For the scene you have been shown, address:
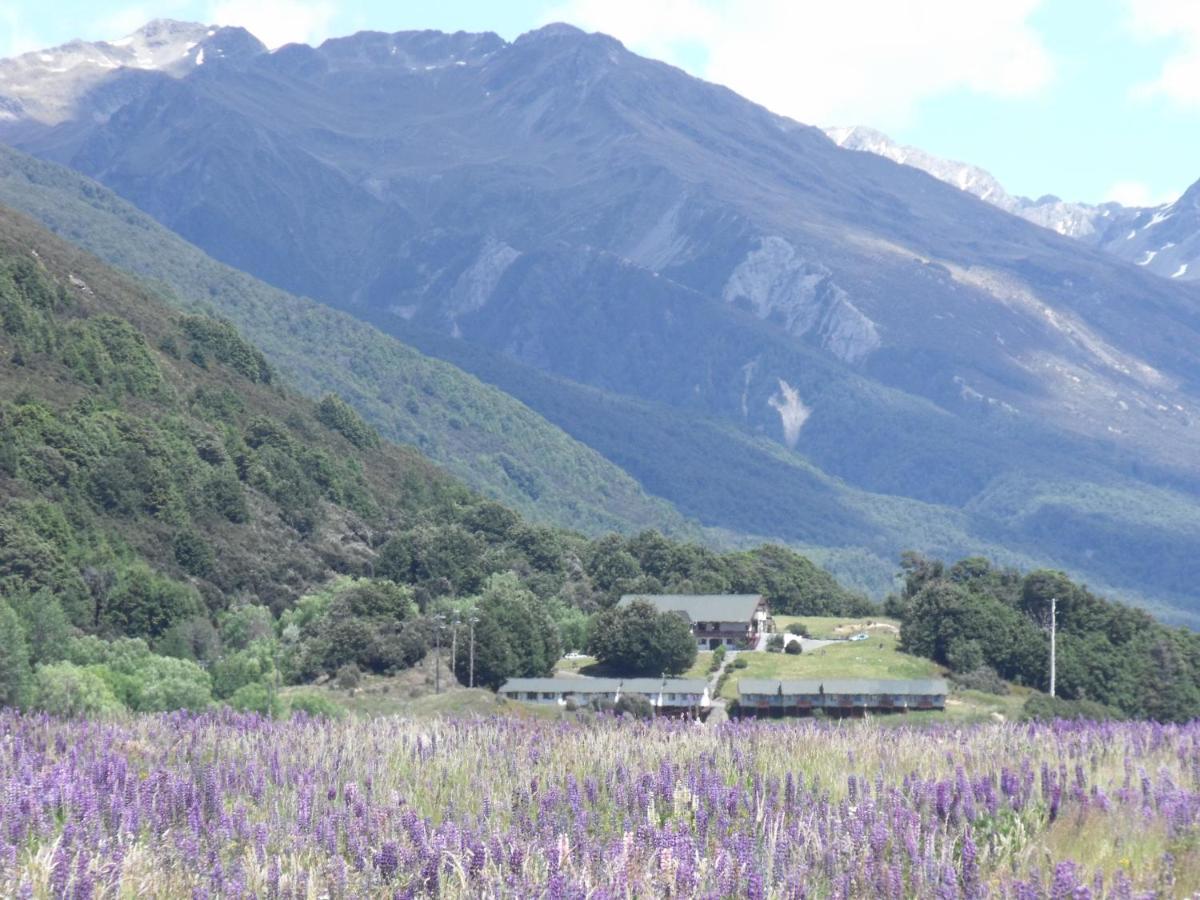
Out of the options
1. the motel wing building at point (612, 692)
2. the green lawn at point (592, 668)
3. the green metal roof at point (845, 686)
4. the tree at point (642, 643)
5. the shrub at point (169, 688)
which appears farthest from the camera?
the green lawn at point (592, 668)

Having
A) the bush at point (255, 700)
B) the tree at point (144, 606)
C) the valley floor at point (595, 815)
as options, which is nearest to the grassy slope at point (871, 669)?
the bush at point (255, 700)

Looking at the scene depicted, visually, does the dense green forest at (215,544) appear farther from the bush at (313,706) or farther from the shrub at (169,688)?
the bush at (313,706)

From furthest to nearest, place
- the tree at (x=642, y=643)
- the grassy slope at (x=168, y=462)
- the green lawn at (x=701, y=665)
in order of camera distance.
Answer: the grassy slope at (x=168, y=462) < the green lawn at (x=701, y=665) < the tree at (x=642, y=643)

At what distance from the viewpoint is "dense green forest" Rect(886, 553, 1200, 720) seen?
346 feet

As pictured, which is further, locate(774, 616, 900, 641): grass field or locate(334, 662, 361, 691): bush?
locate(774, 616, 900, 641): grass field

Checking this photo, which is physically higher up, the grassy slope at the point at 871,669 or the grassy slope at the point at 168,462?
the grassy slope at the point at 168,462

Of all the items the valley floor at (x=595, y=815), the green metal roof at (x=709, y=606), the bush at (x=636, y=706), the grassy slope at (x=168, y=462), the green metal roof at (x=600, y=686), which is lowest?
the bush at (x=636, y=706)

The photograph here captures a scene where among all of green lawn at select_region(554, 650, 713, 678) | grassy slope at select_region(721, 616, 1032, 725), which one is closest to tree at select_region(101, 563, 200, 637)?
green lawn at select_region(554, 650, 713, 678)

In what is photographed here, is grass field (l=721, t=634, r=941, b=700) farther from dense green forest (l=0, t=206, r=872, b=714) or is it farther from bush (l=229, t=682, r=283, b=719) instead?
bush (l=229, t=682, r=283, b=719)

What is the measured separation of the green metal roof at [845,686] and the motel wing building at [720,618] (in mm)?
22343

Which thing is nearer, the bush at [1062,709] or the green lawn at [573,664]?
the bush at [1062,709]

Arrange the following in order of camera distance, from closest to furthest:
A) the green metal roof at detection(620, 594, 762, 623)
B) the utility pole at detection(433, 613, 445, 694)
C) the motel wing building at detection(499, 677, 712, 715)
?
the motel wing building at detection(499, 677, 712, 715) → the utility pole at detection(433, 613, 445, 694) → the green metal roof at detection(620, 594, 762, 623)

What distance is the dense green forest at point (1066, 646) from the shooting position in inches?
4149

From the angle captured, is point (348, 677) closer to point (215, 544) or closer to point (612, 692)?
point (612, 692)
